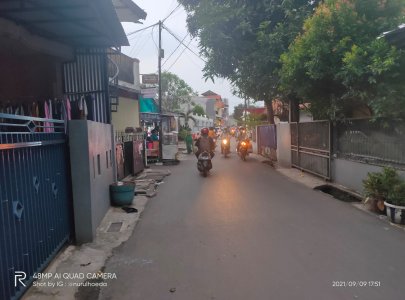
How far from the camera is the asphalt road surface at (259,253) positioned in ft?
14.1

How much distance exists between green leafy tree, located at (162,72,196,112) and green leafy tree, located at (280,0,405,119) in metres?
39.8

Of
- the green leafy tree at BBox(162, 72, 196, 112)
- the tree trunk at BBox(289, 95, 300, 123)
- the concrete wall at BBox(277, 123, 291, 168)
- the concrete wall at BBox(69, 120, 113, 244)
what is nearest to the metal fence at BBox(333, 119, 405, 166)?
the concrete wall at BBox(277, 123, 291, 168)

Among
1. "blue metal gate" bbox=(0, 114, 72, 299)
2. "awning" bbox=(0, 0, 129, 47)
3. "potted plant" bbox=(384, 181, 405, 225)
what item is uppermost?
"awning" bbox=(0, 0, 129, 47)

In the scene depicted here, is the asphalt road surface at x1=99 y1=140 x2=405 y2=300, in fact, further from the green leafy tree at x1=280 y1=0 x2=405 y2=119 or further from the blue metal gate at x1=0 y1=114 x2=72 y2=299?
the green leafy tree at x1=280 y1=0 x2=405 y2=119

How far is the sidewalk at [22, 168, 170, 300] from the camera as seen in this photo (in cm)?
434

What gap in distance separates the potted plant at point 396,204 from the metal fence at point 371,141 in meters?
1.16

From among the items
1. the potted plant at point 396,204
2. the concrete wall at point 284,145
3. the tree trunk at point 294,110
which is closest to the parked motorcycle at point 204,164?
the concrete wall at point 284,145

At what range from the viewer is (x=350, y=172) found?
10.5 metres

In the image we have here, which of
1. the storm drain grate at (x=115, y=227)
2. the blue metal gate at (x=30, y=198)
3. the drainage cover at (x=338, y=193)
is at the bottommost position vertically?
the drainage cover at (x=338, y=193)

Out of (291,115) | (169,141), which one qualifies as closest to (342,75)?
(291,115)

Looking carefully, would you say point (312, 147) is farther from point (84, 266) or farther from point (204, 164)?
point (84, 266)

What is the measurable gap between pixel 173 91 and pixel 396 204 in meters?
45.6

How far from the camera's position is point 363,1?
9.19m

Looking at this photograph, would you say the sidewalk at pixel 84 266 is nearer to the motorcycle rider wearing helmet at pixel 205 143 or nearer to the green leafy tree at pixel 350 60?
the green leafy tree at pixel 350 60
